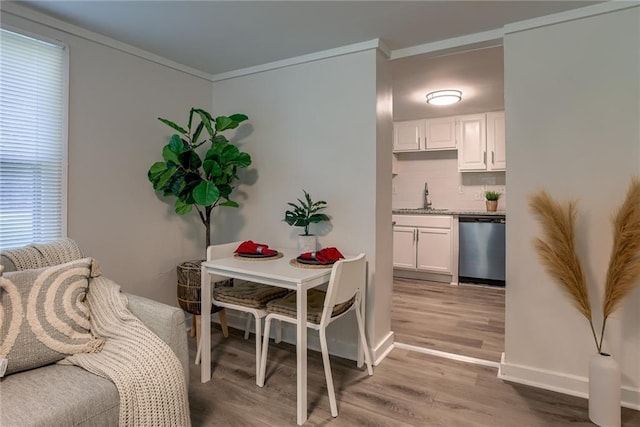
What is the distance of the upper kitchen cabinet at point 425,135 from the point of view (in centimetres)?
495

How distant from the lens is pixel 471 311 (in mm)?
3633

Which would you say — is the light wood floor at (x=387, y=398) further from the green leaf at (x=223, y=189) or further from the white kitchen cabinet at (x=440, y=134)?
the white kitchen cabinet at (x=440, y=134)

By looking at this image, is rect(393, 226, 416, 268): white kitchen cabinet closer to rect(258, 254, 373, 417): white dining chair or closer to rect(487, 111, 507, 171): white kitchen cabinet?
rect(487, 111, 507, 171): white kitchen cabinet

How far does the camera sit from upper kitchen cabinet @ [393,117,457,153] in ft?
16.2

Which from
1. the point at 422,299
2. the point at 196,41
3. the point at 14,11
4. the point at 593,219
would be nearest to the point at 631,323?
the point at 593,219

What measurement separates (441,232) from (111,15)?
4184mm

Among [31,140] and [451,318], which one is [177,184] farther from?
[451,318]

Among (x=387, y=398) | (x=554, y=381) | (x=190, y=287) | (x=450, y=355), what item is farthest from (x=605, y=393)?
(x=190, y=287)

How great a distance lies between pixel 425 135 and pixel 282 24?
3.34 m

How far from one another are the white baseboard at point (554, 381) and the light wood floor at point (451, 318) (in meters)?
0.27

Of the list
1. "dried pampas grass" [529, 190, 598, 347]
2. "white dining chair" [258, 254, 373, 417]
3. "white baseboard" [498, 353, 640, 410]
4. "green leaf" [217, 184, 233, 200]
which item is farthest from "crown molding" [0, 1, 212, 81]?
"white baseboard" [498, 353, 640, 410]

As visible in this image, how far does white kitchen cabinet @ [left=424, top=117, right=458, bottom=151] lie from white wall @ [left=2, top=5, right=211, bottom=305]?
10.8 ft

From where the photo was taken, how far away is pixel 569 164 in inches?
83.4

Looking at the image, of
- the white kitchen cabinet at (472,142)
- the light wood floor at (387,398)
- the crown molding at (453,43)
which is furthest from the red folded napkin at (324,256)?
the white kitchen cabinet at (472,142)
